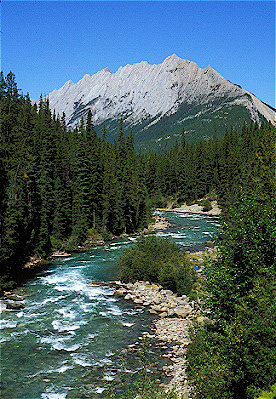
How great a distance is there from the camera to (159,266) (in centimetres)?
3253

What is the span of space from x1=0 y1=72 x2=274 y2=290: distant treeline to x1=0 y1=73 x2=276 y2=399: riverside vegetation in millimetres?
164

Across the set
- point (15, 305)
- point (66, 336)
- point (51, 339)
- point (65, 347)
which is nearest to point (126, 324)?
point (66, 336)

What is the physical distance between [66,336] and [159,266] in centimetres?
1285

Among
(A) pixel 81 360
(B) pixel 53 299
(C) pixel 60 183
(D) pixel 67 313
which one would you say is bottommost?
(A) pixel 81 360

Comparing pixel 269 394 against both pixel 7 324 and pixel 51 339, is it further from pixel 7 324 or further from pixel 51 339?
pixel 7 324

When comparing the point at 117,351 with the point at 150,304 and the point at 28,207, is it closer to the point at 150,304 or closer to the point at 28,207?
the point at 150,304

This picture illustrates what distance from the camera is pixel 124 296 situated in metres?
29.4

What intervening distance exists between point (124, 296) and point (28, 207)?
17.9 meters

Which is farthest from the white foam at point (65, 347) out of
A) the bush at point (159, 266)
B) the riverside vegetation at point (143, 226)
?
the bush at point (159, 266)

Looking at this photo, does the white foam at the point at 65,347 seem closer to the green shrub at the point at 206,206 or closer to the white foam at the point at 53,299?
the white foam at the point at 53,299

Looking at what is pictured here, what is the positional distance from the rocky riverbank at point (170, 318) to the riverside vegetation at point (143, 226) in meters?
0.99

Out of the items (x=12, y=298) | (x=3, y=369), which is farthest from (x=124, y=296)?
(x=3, y=369)

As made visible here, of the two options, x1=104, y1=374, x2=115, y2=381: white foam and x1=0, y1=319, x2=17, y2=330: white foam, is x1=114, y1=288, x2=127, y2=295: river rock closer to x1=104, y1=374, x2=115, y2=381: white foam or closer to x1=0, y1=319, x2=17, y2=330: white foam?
x1=0, y1=319, x2=17, y2=330: white foam

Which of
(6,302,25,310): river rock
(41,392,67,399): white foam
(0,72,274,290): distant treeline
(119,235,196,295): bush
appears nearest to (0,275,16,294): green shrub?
(0,72,274,290): distant treeline
